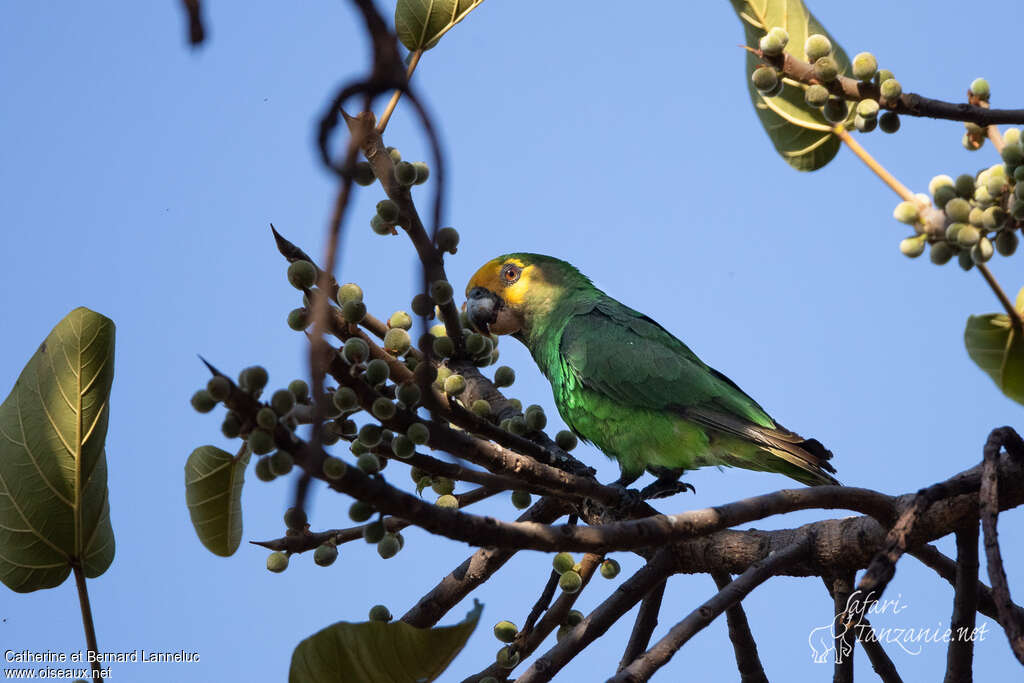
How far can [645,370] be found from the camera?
13.2 ft

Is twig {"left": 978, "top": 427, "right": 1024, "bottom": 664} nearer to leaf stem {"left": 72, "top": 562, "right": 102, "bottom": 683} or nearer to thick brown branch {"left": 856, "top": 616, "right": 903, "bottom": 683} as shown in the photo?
thick brown branch {"left": 856, "top": 616, "right": 903, "bottom": 683}

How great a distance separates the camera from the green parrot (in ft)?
12.4

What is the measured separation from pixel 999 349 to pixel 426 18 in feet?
5.59

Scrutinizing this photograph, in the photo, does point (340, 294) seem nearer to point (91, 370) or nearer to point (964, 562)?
point (91, 370)

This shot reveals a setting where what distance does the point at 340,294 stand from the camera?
215 cm

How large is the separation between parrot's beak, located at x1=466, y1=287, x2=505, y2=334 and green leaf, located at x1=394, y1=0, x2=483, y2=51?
222cm

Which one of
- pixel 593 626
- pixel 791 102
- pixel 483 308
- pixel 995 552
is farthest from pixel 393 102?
pixel 483 308

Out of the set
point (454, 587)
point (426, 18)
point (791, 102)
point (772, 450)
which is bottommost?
point (454, 587)

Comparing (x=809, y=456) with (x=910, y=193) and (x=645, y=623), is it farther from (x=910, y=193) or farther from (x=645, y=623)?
(x=910, y=193)

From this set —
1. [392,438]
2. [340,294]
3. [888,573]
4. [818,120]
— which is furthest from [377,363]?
[818,120]

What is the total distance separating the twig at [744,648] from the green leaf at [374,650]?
0.90m

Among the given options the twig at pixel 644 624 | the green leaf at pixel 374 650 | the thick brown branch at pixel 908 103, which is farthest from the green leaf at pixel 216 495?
the thick brown branch at pixel 908 103

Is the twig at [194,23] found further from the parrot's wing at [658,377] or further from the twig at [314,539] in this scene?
the parrot's wing at [658,377]

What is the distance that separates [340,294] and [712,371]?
2488mm
